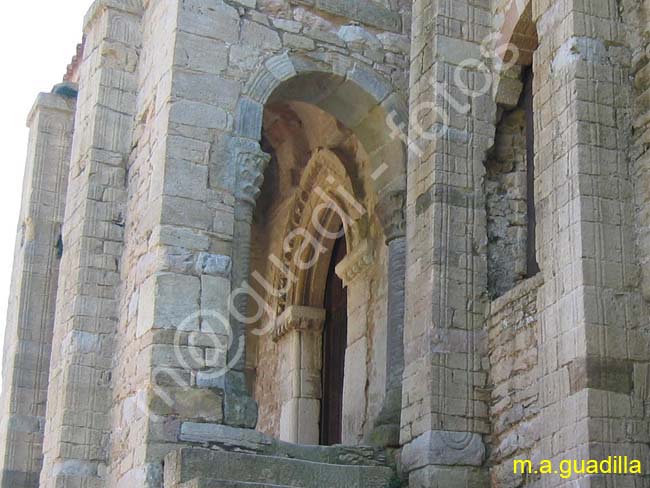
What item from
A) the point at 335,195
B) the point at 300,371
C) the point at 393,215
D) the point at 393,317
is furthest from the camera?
the point at 300,371

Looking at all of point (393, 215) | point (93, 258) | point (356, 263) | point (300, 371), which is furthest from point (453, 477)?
point (300, 371)

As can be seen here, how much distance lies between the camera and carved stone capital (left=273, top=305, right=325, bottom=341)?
11906 millimetres

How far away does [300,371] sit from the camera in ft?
38.4

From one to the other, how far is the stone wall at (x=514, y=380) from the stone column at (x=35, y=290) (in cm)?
558

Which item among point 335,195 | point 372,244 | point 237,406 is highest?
point 335,195

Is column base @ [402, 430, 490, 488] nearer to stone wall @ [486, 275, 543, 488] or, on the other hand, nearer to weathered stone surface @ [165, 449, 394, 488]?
stone wall @ [486, 275, 543, 488]

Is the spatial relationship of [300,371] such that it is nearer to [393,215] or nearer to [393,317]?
[393,317]

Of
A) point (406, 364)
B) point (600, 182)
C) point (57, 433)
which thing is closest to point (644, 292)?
point (600, 182)

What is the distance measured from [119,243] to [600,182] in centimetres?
434

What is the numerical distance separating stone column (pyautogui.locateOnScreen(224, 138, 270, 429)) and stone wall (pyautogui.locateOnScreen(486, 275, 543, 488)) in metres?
1.72

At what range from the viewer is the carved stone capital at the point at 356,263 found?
35.6 ft

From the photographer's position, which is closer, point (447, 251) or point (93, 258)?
point (447, 251)

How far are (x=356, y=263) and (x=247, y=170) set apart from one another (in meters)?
2.23

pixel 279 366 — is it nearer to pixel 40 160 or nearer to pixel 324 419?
pixel 324 419
